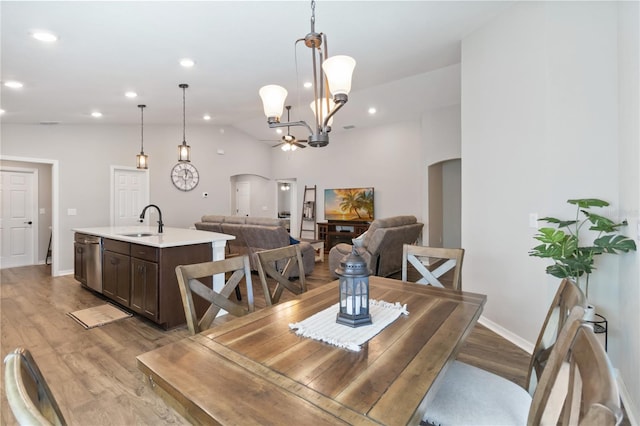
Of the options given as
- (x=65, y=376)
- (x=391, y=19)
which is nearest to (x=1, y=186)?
(x=65, y=376)

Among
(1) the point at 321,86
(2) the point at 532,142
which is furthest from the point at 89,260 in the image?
(2) the point at 532,142

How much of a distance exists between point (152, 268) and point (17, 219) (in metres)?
5.60

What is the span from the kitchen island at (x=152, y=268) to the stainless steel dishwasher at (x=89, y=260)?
211mm

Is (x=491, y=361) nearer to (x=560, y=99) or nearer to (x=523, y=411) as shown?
(x=523, y=411)

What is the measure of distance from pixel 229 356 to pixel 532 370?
4.60 ft

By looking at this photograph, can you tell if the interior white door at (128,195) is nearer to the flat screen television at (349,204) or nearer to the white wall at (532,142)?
the flat screen television at (349,204)

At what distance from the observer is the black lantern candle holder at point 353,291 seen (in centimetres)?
136

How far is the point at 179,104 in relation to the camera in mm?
5324

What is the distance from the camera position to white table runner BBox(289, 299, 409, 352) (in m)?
1.25

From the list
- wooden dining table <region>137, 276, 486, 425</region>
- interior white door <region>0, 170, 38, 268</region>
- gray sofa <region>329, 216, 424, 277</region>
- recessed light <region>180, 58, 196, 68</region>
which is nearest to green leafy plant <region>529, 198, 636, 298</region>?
wooden dining table <region>137, 276, 486, 425</region>

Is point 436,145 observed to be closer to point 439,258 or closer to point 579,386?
point 439,258

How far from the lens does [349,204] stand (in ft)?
27.3

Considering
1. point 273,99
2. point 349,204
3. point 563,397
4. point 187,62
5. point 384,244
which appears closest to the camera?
point 563,397

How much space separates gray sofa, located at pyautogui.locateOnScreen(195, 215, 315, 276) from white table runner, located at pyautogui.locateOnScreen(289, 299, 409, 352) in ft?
11.5
